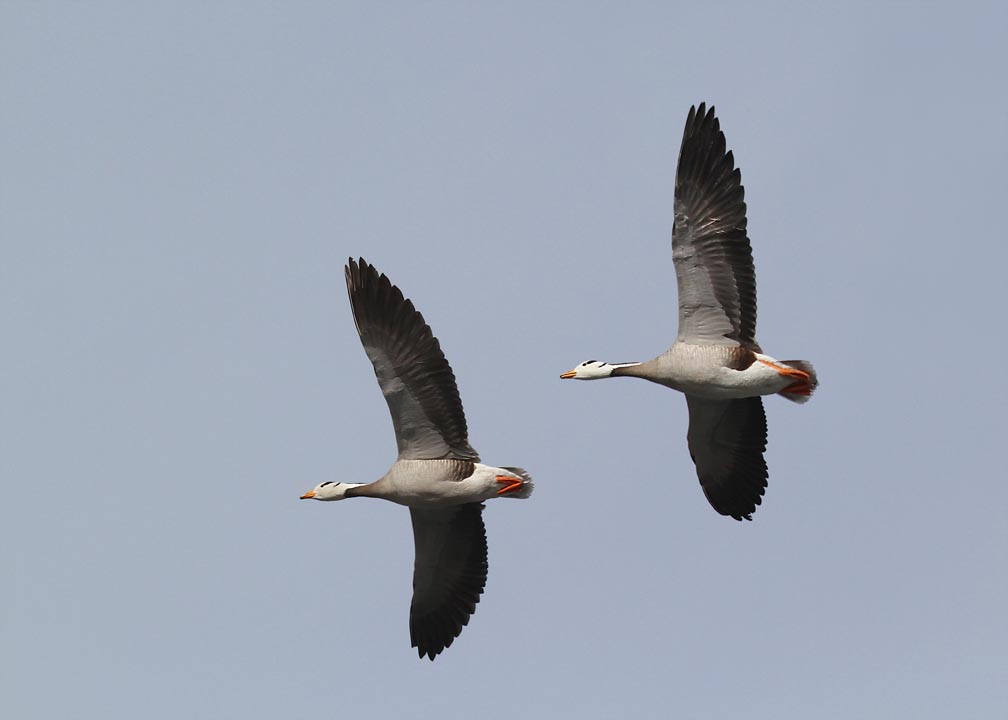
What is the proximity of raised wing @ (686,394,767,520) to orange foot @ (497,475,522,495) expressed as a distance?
3.55 meters

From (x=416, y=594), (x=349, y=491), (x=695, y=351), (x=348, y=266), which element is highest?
(x=348, y=266)

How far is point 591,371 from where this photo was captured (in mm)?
26797

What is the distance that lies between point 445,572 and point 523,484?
7.74 ft

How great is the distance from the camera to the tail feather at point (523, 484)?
81.5 ft

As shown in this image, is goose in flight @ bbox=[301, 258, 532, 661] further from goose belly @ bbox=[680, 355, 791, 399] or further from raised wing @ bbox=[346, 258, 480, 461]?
goose belly @ bbox=[680, 355, 791, 399]

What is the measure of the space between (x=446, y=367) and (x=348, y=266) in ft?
6.45

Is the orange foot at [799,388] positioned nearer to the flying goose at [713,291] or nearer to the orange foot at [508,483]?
the flying goose at [713,291]

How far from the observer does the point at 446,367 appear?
2434 centimetres

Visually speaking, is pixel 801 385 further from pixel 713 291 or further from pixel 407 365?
pixel 407 365

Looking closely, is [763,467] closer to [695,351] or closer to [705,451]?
[705,451]

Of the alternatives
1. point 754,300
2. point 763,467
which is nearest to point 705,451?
point 763,467

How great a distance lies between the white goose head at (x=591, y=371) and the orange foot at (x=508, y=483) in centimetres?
263

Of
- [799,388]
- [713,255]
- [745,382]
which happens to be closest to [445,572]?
[745,382]

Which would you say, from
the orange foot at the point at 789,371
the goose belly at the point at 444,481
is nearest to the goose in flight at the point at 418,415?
the goose belly at the point at 444,481
